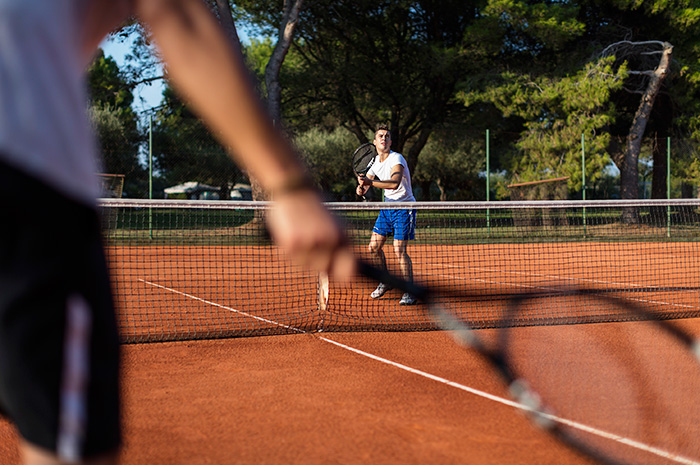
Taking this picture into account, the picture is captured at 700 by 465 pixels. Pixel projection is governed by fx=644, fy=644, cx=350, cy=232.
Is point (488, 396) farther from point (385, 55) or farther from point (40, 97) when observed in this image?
point (385, 55)

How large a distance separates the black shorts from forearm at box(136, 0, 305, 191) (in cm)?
28

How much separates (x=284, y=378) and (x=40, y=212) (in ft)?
10.7

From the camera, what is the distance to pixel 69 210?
3.41ft

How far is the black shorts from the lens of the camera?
983mm

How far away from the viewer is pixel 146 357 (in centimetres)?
468

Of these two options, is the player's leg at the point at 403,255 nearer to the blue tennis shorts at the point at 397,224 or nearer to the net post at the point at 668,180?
the blue tennis shorts at the point at 397,224

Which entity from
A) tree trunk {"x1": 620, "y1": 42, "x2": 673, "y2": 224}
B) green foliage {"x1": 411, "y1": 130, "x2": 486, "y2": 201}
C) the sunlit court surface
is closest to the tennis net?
the sunlit court surface

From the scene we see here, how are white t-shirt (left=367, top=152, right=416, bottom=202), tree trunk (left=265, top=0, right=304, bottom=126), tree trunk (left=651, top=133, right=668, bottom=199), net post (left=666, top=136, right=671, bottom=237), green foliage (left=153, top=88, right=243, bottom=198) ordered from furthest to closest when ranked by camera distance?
tree trunk (left=651, top=133, right=668, bottom=199) → tree trunk (left=265, top=0, right=304, bottom=126) → net post (left=666, top=136, right=671, bottom=237) → green foliage (left=153, top=88, right=243, bottom=198) → white t-shirt (left=367, top=152, right=416, bottom=202)

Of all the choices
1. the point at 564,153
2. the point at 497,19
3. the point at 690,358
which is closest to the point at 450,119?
the point at 497,19

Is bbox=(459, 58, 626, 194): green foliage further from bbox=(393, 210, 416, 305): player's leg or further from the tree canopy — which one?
bbox=(393, 210, 416, 305): player's leg

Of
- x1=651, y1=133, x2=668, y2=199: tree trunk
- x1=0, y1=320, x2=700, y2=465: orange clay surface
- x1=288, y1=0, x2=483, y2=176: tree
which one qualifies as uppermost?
x1=288, y1=0, x2=483, y2=176: tree

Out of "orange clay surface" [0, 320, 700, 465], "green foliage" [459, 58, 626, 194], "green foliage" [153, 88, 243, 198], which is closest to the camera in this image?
"orange clay surface" [0, 320, 700, 465]

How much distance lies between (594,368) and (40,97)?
6.03ft

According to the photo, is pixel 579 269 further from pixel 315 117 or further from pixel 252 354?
pixel 315 117
